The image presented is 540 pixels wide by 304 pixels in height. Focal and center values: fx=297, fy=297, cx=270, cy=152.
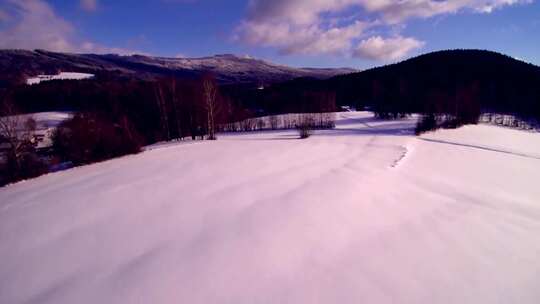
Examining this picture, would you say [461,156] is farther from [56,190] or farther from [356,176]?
[56,190]

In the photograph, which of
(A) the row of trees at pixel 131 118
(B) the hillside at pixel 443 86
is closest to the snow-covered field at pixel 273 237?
(A) the row of trees at pixel 131 118

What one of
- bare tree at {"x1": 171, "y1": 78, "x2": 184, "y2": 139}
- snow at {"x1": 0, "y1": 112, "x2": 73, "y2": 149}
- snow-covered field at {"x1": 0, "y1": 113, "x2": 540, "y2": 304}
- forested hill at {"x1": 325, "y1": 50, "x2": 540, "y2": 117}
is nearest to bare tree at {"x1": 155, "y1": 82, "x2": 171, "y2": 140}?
bare tree at {"x1": 171, "y1": 78, "x2": 184, "y2": 139}

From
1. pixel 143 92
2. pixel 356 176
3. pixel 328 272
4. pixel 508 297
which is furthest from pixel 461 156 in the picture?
pixel 143 92

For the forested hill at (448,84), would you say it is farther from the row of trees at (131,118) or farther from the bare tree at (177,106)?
the bare tree at (177,106)

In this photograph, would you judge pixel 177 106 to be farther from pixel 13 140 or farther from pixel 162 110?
pixel 13 140

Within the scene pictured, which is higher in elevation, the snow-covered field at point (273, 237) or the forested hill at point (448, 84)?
the forested hill at point (448, 84)

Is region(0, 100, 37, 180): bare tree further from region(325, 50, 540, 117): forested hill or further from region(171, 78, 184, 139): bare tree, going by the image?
region(325, 50, 540, 117): forested hill

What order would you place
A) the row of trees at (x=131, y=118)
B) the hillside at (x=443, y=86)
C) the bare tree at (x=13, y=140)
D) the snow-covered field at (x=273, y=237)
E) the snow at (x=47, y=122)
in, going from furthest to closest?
1. the hillside at (x=443, y=86)
2. the snow at (x=47, y=122)
3. the row of trees at (x=131, y=118)
4. the bare tree at (x=13, y=140)
5. the snow-covered field at (x=273, y=237)
